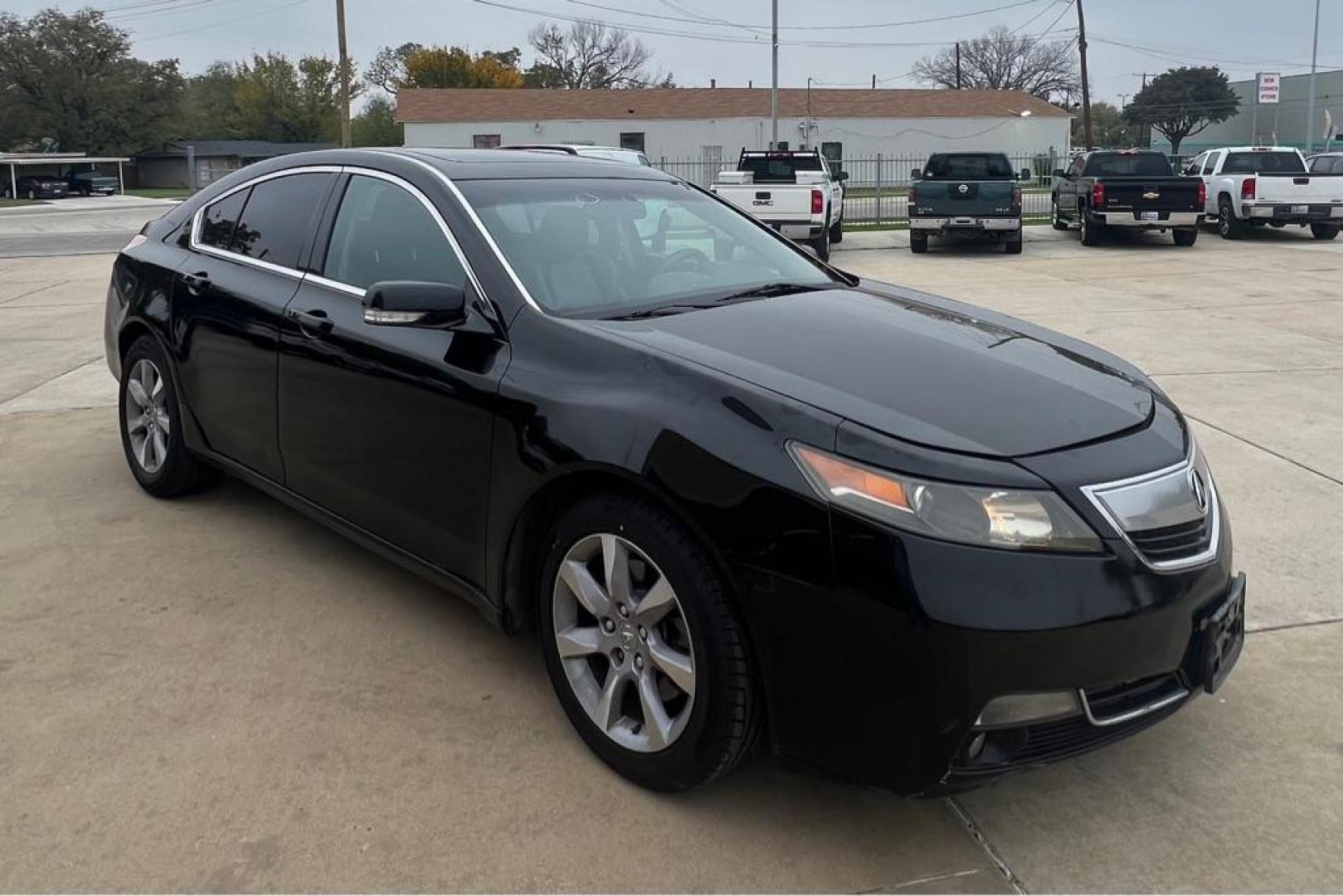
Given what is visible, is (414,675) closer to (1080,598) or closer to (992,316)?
(1080,598)

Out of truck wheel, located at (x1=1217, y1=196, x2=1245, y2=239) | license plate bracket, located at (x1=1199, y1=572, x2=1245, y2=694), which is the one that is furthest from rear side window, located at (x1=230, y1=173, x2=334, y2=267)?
truck wheel, located at (x1=1217, y1=196, x2=1245, y2=239)

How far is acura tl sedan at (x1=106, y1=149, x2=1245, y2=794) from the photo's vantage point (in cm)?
239

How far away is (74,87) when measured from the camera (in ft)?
233

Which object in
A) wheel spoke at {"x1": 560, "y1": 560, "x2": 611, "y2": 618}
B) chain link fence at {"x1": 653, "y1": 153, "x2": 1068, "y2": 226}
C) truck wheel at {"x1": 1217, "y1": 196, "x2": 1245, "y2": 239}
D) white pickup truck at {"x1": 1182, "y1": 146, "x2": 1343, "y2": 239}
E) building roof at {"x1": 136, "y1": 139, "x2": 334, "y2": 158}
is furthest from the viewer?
building roof at {"x1": 136, "y1": 139, "x2": 334, "y2": 158}

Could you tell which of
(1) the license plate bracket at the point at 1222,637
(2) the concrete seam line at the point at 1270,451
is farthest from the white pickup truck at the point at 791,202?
(1) the license plate bracket at the point at 1222,637

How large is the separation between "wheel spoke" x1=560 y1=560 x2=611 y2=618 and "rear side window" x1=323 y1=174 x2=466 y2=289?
3.31 ft

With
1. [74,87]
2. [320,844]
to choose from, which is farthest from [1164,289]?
[74,87]

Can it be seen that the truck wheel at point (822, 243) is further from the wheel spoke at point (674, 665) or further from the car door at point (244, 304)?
the wheel spoke at point (674, 665)

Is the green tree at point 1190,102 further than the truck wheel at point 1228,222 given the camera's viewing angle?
Yes

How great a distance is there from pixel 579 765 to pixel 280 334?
199 centimetres

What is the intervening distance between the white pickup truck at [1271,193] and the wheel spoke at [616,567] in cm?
2075

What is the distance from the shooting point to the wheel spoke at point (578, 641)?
2.96m

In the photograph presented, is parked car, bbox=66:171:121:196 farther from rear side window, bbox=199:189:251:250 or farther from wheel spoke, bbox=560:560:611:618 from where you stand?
wheel spoke, bbox=560:560:611:618

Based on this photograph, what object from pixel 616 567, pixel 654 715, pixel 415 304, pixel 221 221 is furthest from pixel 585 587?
pixel 221 221
